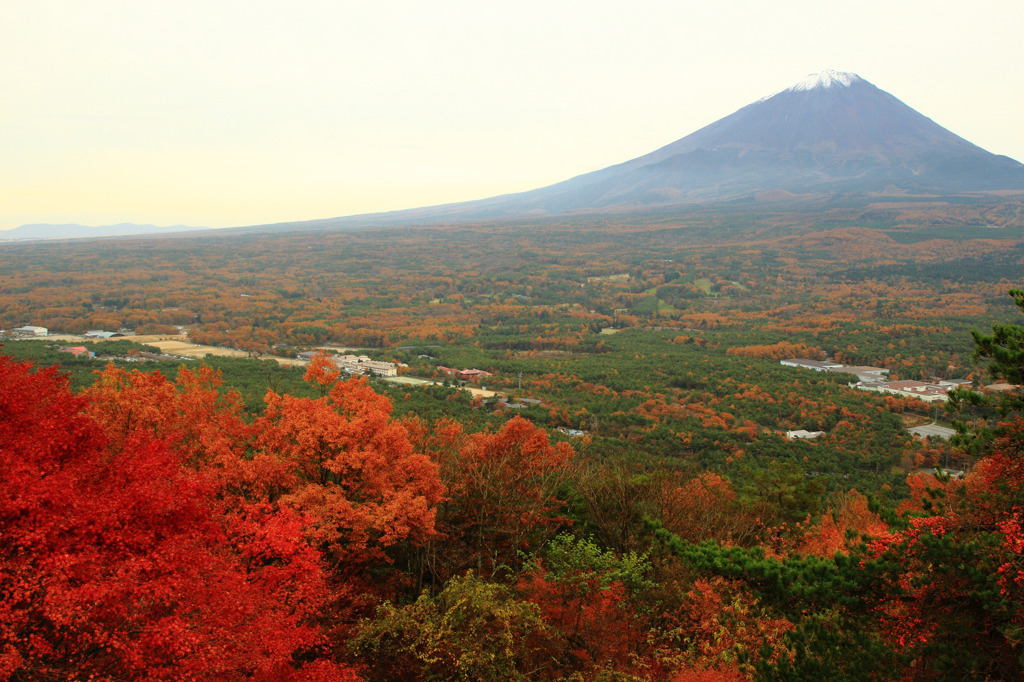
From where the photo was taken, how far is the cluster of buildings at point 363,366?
6531 centimetres

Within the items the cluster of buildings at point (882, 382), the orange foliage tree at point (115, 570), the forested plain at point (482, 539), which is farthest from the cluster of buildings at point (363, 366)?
the orange foliage tree at point (115, 570)

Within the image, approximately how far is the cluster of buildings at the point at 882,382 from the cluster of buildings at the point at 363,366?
155 ft

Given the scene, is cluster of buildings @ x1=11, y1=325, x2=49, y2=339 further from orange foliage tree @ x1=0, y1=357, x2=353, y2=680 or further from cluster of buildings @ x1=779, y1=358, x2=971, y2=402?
cluster of buildings @ x1=779, y1=358, x2=971, y2=402

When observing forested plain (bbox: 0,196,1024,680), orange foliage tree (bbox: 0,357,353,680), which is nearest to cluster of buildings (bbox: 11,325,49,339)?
forested plain (bbox: 0,196,1024,680)

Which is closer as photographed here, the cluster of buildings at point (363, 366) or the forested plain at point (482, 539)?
the forested plain at point (482, 539)

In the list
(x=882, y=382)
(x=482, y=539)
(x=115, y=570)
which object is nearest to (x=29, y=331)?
(x=482, y=539)

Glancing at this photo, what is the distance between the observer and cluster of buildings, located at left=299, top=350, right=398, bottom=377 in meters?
65.3

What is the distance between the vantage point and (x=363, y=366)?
67688 mm

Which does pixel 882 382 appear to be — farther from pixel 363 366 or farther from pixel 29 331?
pixel 29 331

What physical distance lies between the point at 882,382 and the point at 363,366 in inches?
2250

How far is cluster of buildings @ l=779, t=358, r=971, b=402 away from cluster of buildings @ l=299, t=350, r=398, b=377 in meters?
47.3

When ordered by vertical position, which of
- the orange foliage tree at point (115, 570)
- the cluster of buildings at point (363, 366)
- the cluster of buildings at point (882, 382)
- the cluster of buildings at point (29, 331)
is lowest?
the cluster of buildings at point (882, 382)

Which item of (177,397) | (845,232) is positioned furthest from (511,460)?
(845,232)

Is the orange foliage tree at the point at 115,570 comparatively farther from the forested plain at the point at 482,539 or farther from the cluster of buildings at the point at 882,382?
the cluster of buildings at the point at 882,382
